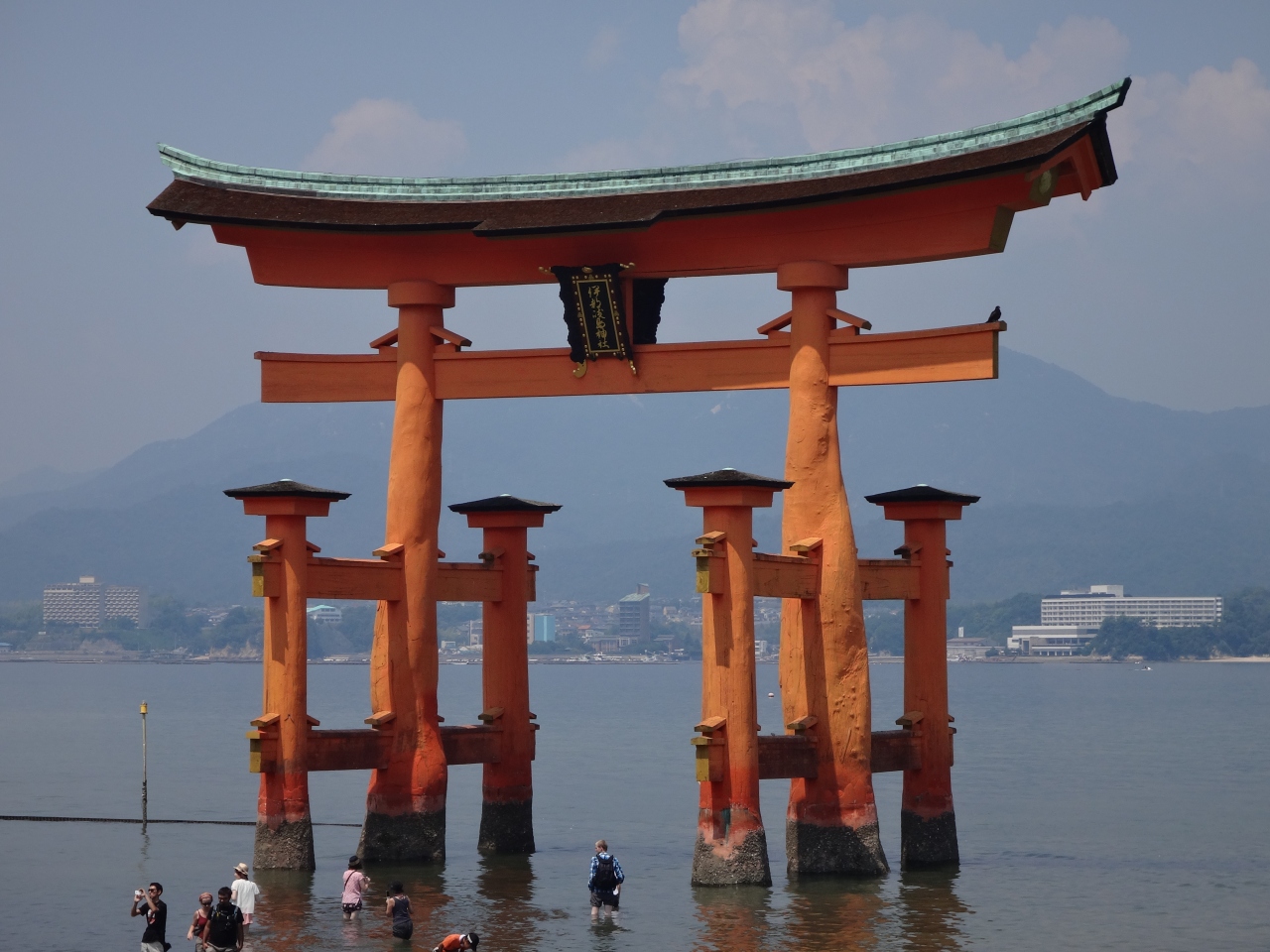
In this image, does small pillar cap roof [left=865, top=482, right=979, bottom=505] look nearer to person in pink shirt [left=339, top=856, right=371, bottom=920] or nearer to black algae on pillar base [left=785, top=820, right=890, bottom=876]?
black algae on pillar base [left=785, top=820, right=890, bottom=876]

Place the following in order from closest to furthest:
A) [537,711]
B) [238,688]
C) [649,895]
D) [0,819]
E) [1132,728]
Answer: [649,895], [0,819], [1132,728], [537,711], [238,688]

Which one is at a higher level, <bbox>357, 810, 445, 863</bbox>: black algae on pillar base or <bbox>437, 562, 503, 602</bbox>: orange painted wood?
<bbox>437, 562, 503, 602</bbox>: orange painted wood

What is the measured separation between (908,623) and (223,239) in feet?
40.2

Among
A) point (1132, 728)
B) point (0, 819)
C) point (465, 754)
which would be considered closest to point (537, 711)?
point (1132, 728)

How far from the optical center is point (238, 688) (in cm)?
17038

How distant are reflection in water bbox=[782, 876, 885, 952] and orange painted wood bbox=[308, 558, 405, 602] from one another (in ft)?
24.1

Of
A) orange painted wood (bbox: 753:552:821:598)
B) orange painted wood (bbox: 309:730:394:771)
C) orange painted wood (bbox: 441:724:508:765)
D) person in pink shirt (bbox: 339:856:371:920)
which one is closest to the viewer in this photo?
person in pink shirt (bbox: 339:856:371:920)

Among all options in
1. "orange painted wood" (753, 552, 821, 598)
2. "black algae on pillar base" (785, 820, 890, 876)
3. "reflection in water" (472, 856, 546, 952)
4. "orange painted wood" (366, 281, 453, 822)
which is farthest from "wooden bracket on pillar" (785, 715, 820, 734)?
"orange painted wood" (366, 281, 453, 822)

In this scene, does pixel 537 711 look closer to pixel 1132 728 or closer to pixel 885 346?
pixel 1132 728

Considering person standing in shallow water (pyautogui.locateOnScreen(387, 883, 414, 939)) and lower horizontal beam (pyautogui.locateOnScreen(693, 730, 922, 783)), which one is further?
lower horizontal beam (pyautogui.locateOnScreen(693, 730, 922, 783))

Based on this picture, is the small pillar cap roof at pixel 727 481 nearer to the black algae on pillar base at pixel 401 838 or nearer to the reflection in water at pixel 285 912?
the black algae on pillar base at pixel 401 838

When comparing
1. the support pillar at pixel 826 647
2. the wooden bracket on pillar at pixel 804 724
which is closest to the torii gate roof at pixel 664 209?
the support pillar at pixel 826 647

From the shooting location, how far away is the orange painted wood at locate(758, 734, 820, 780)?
82.6 ft

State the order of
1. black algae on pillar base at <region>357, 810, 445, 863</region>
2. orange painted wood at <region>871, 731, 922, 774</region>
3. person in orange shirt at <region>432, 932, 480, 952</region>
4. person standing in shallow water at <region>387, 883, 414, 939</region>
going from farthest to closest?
black algae on pillar base at <region>357, 810, 445, 863</region> → orange painted wood at <region>871, 731, 922, 774</region> → person standing in shallow water at <region>387, 883, 414, 939</region> → person in orange shirt at <region>432, 932, 480, 952</region>
